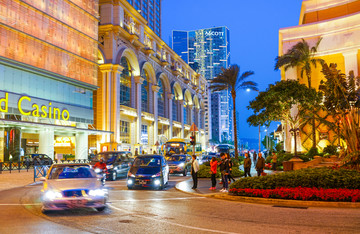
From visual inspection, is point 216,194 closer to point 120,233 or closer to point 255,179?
point 255,179

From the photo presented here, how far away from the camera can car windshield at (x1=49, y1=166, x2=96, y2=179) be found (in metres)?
12.0

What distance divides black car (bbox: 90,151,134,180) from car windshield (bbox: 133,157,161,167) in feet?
16.8

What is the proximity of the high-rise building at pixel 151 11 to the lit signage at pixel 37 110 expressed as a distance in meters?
78.6

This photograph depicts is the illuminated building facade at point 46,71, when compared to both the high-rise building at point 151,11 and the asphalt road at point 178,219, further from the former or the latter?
the high-rise building at point 151,11

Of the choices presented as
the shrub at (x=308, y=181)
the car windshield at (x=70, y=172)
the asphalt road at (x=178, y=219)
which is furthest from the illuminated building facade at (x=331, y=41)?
the car windshield at (x=70, y=172)

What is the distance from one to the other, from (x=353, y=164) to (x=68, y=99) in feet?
127

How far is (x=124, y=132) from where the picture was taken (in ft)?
205

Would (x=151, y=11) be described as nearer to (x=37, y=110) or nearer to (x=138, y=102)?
(x=138, y=102)

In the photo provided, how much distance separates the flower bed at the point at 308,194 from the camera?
12516 millimetres

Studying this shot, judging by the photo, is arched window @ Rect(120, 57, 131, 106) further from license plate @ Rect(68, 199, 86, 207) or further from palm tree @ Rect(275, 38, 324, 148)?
license plate @ Rect(68, 199, 86, 207)

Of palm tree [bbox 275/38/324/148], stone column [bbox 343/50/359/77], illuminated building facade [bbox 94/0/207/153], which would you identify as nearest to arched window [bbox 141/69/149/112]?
illuminated building facade [bbox 94/0/207/153]

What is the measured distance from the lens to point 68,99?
46.8 meters

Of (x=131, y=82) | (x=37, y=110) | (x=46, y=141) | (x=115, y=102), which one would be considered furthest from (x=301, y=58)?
(x=131, y=82)

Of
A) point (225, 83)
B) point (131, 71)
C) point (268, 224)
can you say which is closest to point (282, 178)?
point (268, 224)
